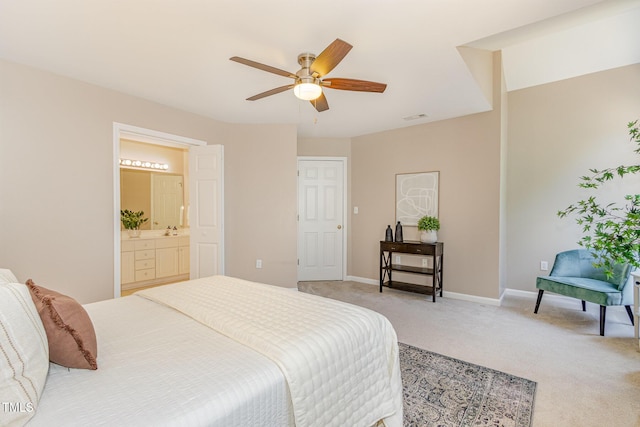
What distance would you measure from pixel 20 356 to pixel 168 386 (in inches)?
16.7

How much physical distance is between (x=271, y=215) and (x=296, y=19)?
2737 mm

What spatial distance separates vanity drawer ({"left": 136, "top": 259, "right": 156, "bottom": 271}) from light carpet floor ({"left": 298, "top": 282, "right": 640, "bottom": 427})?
9.23 feet

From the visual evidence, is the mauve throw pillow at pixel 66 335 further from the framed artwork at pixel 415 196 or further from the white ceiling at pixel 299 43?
the framed artwork at pixel 415 196

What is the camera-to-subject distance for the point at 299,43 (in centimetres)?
215

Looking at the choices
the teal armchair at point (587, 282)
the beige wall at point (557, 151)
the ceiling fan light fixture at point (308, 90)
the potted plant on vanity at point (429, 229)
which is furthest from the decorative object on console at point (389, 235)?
the ceiling fan light fixture at point (308, 90)

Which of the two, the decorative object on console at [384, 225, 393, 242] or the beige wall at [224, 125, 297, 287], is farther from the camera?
the decorative object on console at [384, 225, 393, 242]

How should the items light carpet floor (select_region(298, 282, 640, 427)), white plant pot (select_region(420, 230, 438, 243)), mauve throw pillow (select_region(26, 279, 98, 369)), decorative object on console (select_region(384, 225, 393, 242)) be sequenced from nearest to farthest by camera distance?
mauve throw pillow (select_region(26, 279, 98, 369)) < light carpet floor (select_region(298, 282, 640, 427)) < white plant pot (select_region(420, 230, 438, 243)) < decorative object on console (select_region(384, 225, 393, 242))

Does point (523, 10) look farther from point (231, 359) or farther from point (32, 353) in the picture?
point (32, 353)

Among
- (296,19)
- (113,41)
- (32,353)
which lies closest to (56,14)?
(113,41)

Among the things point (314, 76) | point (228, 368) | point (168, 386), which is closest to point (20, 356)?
point (168, 386)

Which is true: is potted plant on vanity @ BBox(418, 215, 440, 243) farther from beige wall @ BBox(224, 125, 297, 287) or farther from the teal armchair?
beige wall @ BBox(224, 125, 297, 287)

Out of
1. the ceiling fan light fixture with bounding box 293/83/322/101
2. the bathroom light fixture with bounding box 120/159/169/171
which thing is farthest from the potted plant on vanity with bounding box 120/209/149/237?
the ceiling fan light fixture with bounding box 293/83/322/101

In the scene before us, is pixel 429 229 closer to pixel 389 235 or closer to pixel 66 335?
pixel 389 235

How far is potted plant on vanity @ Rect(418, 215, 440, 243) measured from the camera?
4125mm
